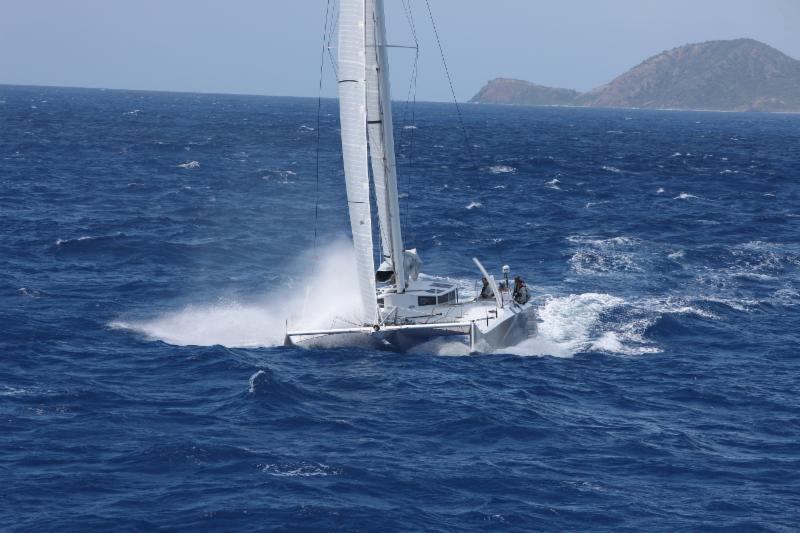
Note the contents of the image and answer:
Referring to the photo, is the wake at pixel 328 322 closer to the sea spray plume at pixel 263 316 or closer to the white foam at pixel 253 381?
the sea spray plume at pixel 263 316

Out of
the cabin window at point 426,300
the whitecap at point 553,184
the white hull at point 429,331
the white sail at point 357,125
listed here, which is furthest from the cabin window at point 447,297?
the whitecap at point 553,184

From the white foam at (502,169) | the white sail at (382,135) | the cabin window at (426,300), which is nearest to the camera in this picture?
the white sail at (382,135)

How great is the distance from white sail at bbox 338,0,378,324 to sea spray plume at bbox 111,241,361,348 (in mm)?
3198

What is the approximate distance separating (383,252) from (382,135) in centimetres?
500

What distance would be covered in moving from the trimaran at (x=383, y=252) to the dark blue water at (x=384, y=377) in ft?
3.00

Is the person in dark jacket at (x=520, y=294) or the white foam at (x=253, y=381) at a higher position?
the person in dark jacket at (x=520, y=294)

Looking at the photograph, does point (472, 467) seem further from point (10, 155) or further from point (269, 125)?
point (269, 125)

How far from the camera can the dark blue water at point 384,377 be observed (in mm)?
24609

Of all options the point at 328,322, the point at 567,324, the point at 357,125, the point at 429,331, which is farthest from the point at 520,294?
the point at 357,125

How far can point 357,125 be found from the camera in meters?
38.2

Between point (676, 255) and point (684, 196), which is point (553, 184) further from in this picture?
point (676, 255)

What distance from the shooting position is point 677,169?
113000 mm

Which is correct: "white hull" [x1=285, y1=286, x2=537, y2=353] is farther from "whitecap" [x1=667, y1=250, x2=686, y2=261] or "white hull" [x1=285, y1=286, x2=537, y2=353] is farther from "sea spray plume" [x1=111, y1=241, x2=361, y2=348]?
"whitecap" [x1=667, y1=250, x2=686, y2=261]

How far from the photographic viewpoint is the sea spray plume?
41.0 meters
